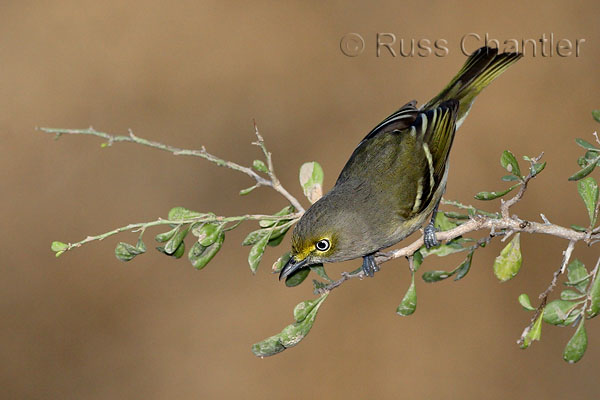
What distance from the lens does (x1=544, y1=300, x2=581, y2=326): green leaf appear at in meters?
2.45

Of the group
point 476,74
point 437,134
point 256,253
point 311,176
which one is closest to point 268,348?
point 256,253

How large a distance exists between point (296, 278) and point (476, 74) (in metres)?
2.19

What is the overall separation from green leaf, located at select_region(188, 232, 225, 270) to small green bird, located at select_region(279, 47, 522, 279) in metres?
0.47

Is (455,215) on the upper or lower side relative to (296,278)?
upper

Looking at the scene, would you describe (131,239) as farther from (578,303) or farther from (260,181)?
(578,303)

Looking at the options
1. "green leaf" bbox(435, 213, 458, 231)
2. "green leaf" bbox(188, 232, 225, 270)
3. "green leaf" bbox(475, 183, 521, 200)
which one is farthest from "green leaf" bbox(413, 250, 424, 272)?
"green leaf" bbox(188, 232, 225, 270)

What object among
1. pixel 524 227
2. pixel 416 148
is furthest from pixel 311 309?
pixel 416 148

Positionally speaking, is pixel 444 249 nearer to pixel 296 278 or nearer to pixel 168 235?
pixel 296 278

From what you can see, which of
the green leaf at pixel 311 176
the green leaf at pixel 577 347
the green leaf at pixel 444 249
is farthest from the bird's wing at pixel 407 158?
the green leaf at pixel 577 347

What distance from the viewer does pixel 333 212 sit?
334cm

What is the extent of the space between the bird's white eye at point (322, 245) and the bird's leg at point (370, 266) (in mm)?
598

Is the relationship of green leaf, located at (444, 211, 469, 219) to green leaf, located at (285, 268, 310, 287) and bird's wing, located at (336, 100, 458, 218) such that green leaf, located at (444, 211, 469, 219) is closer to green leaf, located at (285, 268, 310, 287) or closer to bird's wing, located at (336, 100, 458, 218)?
bird's wing, located at (336, 100, 458, 218)

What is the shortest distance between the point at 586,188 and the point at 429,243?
874mm

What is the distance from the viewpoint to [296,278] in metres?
3.31
